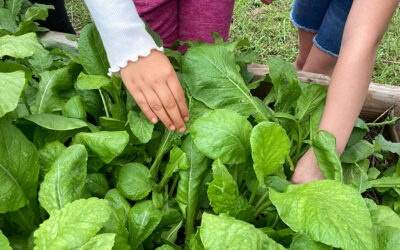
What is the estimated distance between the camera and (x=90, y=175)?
0.63 meters

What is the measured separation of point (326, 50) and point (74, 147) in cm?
95

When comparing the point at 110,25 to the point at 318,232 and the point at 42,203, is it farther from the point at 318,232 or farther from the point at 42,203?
the point at 318,232

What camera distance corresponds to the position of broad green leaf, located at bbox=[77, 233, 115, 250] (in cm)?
41

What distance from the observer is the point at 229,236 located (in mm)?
440

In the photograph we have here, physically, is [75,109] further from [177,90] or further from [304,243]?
[304,243]

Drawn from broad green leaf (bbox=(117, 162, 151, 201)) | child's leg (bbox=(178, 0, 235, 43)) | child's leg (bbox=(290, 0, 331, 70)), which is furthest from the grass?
broad green leaf (bbox=(117, 162, 151, 201))

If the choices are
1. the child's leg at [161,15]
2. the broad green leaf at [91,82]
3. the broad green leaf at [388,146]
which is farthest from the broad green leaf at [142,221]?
the child's leg at [161,15]

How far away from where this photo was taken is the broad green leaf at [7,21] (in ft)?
2.93

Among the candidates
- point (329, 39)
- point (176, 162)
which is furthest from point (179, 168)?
point (329, 39)

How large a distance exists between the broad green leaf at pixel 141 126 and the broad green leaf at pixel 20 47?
0.59ft

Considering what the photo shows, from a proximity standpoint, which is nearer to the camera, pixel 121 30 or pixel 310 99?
pixel 121 30

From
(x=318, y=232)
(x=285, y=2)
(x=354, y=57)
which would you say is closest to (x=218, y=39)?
(x=354, y=57)

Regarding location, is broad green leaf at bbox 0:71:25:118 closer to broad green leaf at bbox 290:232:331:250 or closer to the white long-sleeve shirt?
the white long-sleeve shirt

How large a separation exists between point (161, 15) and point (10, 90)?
63 centimetres
